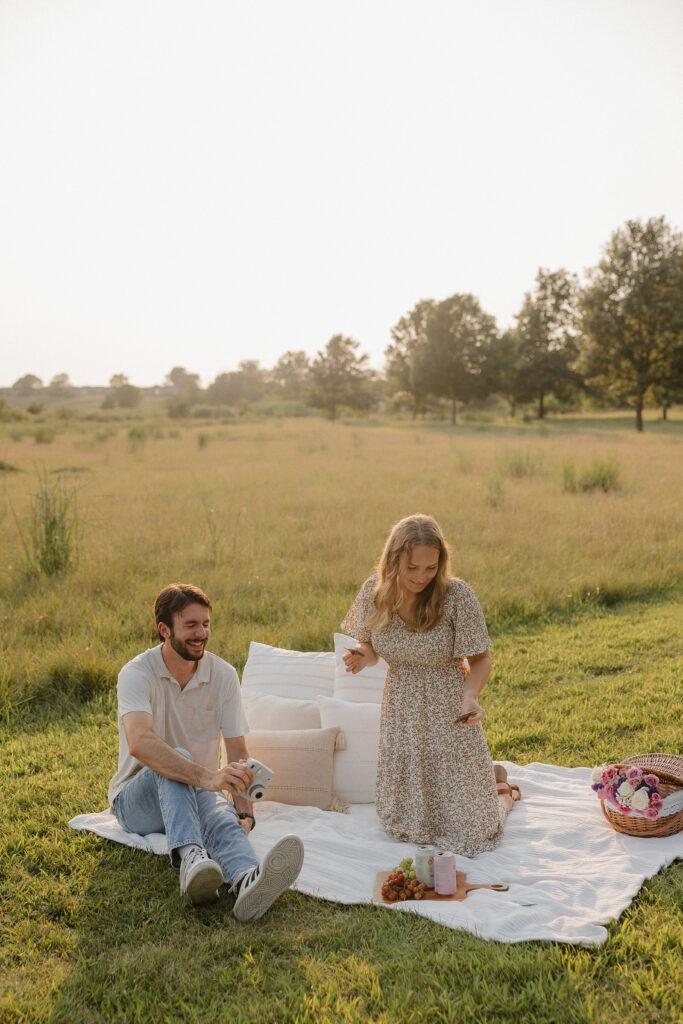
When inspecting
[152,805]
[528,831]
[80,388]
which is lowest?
[528,831]

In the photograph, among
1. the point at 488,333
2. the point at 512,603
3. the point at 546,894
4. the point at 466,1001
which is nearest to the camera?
the point at 466,1001

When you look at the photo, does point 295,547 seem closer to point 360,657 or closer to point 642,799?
point 360,657

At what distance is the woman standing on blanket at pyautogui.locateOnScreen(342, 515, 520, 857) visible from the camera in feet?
13.2

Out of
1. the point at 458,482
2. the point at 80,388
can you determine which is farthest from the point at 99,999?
the point at 80,388

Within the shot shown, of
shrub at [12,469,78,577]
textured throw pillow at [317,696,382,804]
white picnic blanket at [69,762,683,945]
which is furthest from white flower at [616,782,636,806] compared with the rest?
shrub at [12,469,78,577]

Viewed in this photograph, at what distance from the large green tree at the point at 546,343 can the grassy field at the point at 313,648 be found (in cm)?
3526

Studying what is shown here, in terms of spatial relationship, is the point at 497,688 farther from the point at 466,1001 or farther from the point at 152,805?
the point at 466,1001

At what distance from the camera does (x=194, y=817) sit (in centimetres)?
360

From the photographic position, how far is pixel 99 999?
2.90 metres

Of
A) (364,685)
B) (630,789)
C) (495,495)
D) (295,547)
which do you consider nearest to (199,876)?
(364,685)

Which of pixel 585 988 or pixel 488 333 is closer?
pixel 585 988

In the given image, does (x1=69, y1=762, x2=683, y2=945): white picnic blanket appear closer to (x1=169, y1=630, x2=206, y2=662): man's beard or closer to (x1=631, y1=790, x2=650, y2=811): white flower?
(x1=631, y1=790, x2=650, y2=811): white flower

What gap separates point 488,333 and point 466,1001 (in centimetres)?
5342

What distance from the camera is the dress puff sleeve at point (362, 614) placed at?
4.21 m
